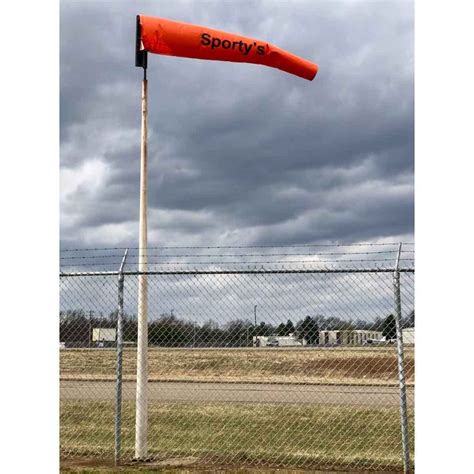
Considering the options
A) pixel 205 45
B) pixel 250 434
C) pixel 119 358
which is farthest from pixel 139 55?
pixel 250 434

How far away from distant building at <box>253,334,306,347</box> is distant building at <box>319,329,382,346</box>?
312 mm

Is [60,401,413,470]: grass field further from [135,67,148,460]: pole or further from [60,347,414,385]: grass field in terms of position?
[60,347,414,385]: grass field

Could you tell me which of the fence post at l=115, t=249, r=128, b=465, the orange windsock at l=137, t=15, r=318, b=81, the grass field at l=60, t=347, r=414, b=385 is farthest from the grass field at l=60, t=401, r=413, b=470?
the grass field at l=60, t=347, r=414, b=385

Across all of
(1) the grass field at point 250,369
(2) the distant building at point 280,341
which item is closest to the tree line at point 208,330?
(2) the distant building at point 280,341

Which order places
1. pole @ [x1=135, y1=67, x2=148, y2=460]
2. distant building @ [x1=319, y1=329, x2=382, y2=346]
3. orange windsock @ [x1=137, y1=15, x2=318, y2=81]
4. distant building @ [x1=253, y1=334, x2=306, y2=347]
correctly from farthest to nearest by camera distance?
1. distant building @ [x1=253, y1=334, x2=306, y2=347]
2. distant building @ [x1=319, y1=329, x2=382, y2=346]
3. orange windsock @ [x1=137, y1=15, x2=318, y2=81]
4. pole @ [x1=135, y1=67, x2=148, y2=460]

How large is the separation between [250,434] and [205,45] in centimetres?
489

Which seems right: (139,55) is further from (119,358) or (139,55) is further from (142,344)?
(119,358)

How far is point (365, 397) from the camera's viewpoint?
12406 mm

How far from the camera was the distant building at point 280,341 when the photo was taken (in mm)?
8742

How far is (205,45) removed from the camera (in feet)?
27.6

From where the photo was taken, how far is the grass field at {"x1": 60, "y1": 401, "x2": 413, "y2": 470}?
7.14 metres

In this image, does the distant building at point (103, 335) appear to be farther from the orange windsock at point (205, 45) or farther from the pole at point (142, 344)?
the orange windsock at point (205, 45)

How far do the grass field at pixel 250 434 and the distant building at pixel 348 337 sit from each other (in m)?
1.17
